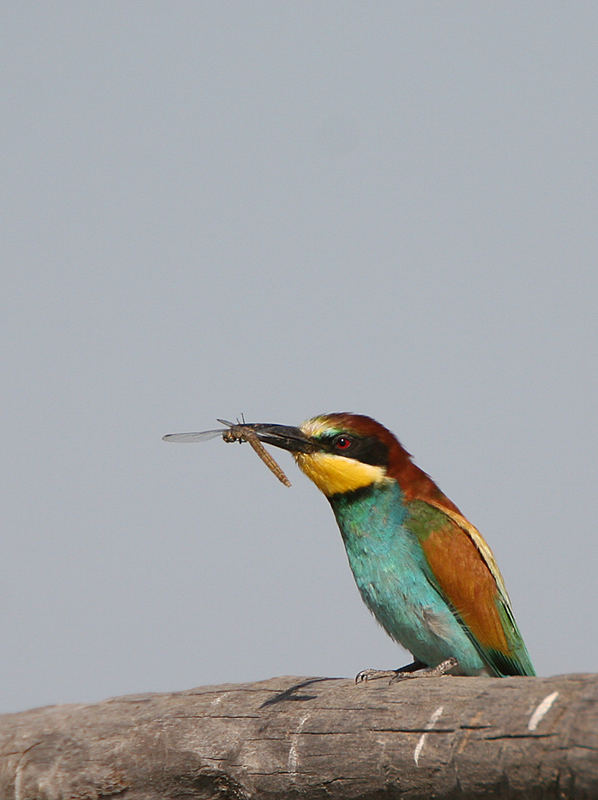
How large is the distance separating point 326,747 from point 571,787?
0.81 m

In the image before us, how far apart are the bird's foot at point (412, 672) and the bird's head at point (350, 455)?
65 centimetres

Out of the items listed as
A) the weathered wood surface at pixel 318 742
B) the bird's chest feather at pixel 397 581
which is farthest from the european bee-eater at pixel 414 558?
the weathered wood surface at pixel 318 742

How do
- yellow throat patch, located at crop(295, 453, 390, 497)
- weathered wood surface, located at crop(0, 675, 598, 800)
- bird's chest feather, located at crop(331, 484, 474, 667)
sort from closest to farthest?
weathered wood surface, located at crop(0, 675, 598, 800), bird's chest feather, located at crop(331, 484, 474, 667), yellow throat patch, located at crop(295, 453, 390, 497)

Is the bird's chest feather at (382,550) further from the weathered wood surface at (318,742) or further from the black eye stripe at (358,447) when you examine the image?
the weathered wood surface at (318,742)

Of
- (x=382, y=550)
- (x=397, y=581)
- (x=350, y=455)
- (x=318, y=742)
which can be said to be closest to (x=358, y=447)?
(x=350, y=455)

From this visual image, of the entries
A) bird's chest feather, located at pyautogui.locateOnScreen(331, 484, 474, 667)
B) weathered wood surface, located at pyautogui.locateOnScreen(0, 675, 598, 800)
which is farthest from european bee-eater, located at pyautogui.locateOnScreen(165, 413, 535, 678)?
weathered wood surface, located at pyautogui.locateOnScreen(0, 675, 598, 800)

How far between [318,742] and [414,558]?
1.28m

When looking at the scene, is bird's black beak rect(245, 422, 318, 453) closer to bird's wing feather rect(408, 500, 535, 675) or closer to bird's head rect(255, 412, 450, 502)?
bird's head rect(255, 412, 450, 502)

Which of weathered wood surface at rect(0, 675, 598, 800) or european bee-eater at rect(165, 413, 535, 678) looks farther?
european bee-eater at rect(165, 413, 535, 678)

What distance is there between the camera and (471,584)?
13.5 feet

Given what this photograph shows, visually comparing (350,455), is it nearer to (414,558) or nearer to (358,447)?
(358,447)

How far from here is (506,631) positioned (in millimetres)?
4195

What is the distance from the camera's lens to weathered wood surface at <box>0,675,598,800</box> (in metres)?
2.37

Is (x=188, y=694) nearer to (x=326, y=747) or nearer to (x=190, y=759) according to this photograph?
(x=190, y=759)
